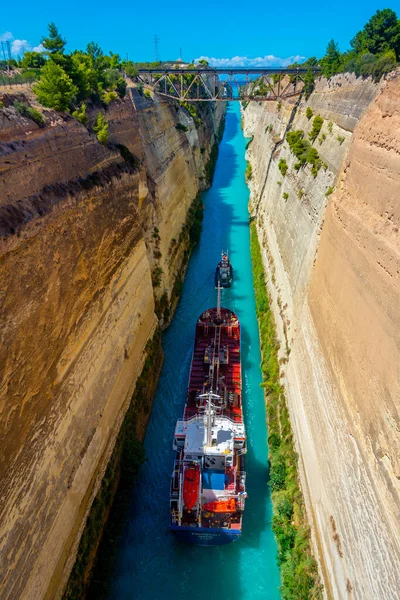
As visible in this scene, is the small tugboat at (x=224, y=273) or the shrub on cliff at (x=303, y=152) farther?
the small tugboat at (x=224, y=273)

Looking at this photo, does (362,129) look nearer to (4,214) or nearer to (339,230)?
(339,230)

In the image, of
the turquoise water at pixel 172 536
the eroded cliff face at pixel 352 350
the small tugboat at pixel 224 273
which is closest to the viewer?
the eroded cliff face at pixel 352 350

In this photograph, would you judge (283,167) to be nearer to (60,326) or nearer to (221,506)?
(60,326)

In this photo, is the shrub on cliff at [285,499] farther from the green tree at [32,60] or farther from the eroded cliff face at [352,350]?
the green tree at [32,60]

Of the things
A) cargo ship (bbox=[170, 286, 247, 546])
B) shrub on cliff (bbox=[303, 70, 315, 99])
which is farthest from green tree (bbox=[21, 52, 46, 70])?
cargo ship (bbox=[170, 286, 247, 546])

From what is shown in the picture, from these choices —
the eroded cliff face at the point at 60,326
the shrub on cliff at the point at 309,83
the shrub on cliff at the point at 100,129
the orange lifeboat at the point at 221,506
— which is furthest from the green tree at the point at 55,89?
the shrub on cliff at the point at 309,83

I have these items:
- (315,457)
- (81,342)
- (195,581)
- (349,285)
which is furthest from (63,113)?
(195,581)
